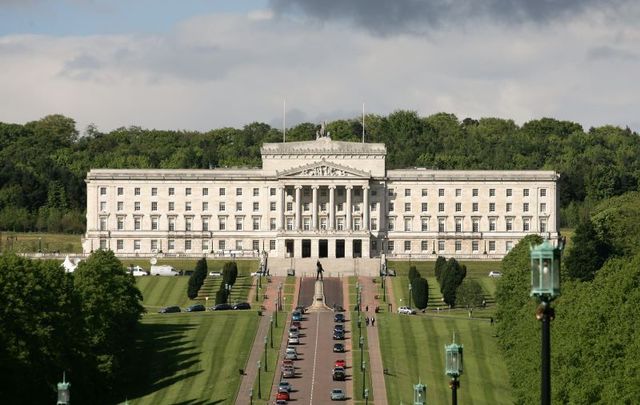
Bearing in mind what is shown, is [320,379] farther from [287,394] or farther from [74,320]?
[74,320]

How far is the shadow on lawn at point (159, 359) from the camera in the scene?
418 feet

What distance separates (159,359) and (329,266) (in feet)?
200

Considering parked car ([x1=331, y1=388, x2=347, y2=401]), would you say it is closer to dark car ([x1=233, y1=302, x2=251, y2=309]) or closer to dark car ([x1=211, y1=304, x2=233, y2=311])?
dark car ([x1=211, y1=304, x2=233, y2=311])

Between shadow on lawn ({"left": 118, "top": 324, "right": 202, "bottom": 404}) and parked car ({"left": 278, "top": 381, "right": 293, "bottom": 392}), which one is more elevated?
shadow on lawn ({"left": 118, "top": 324, "right": 202, "bottom": 404})

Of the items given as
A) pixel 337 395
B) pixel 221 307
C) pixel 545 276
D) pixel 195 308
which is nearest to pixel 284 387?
pixel 337 395

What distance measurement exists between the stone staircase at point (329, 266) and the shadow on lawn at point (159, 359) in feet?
143

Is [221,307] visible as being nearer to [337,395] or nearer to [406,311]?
[406,311]

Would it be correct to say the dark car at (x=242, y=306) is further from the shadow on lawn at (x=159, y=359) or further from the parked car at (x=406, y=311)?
the shadow on lawn at (x=159, y=359)

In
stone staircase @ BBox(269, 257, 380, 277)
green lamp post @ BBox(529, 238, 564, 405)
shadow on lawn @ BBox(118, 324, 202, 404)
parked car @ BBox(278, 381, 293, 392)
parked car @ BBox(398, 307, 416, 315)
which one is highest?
green lamp post @ BBox(529, 238, 564, 405)

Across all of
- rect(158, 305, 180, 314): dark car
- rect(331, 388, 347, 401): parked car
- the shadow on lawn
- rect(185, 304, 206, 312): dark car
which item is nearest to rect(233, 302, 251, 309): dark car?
rect(185, 304, 206, 312): dark car

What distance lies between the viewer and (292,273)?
193 meters

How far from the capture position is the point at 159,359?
13662cm

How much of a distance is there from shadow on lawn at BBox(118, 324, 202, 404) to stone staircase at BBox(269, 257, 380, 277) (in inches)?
1720

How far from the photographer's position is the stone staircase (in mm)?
193875
